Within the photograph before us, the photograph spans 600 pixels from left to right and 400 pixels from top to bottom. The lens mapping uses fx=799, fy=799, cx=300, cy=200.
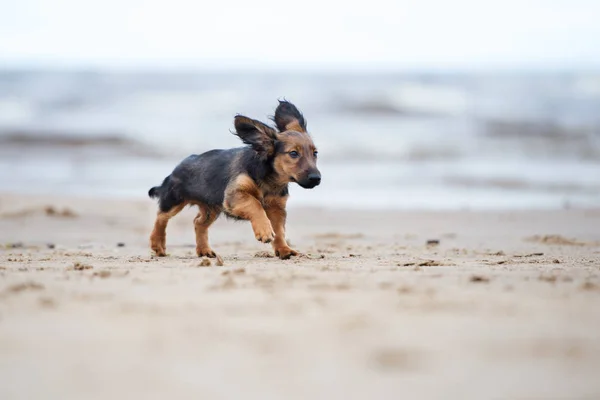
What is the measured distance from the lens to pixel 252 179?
6406 mm

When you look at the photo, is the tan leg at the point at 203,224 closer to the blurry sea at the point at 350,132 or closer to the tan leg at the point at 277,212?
the tan leg at the point at 277,212

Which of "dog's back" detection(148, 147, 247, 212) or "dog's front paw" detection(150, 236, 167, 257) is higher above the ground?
"dog's back" detection(148, 147, 247, 212)

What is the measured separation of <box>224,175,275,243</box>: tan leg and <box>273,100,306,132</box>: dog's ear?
594 mm

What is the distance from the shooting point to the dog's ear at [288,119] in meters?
6.68

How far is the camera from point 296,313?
3.35 meters

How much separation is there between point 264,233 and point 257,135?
856mm

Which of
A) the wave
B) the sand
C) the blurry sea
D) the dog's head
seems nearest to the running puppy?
the dog's head

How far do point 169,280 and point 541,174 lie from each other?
1230 centimetres

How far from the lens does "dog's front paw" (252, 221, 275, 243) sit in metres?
5.90

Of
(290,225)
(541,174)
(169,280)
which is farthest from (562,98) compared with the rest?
(169,280)

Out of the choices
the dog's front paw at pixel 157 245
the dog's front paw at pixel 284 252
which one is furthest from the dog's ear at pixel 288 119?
the dog's front paw at pixel 157 245

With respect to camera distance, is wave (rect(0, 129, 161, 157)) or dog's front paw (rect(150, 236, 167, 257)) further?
wave (rect(0, 129, 161, 157))

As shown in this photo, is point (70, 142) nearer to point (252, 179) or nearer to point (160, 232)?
Answer: point (160, 232)

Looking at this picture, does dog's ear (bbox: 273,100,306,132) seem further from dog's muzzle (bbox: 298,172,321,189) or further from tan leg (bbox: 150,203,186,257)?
tan leg (bbox: 150,203,186,257)
